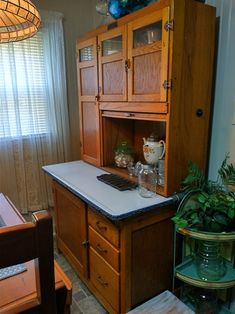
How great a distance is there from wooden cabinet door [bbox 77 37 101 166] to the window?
0.66 metres

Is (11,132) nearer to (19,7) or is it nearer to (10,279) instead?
(19,7)

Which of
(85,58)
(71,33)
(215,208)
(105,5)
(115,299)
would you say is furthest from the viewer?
(71,33)

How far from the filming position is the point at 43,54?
266 centimetres

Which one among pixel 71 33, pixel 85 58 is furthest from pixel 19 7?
pixel 71 33

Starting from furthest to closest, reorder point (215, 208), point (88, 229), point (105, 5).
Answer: point (105, 5) → point (88, 229) → point (215, 208)

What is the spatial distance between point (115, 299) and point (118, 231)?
0.47 meters

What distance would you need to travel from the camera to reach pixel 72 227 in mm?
2004

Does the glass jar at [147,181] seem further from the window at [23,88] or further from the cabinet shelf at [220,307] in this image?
the window at [23,88]

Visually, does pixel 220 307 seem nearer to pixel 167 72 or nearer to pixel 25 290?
pixel 25 290

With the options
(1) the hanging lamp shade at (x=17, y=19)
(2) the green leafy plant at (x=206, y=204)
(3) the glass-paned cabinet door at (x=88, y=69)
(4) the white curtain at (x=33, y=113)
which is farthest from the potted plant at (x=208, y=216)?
(4) the white curtain at (x=33, y=113)

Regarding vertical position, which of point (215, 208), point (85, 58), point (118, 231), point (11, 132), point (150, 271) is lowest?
point (150, 271)

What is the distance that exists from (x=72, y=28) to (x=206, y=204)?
7.89 ft

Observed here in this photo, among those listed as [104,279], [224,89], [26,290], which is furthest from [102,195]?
[224,89]

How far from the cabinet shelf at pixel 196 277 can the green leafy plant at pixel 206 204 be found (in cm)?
29
